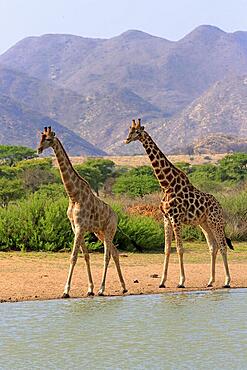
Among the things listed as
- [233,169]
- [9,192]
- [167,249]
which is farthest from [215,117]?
[167,249]

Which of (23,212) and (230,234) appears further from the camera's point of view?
(230,234)

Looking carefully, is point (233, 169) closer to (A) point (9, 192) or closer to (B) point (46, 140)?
(A) point (9, 192)

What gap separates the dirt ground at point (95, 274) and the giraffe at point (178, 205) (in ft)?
1.97

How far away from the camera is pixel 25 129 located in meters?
138

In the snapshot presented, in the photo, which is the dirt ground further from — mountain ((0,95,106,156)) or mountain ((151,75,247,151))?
mountain ((151,75,247,151))

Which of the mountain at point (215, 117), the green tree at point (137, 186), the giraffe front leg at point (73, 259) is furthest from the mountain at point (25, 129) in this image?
the giraffe front leg at point (73, 259)

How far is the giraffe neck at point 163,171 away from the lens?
13906 mm

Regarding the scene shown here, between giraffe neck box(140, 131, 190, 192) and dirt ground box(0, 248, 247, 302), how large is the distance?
1515mm

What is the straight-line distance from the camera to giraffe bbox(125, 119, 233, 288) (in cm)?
1366

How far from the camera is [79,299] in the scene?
12.3 m

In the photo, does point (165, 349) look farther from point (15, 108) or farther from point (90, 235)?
point (15, 108)

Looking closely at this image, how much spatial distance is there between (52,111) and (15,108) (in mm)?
38440

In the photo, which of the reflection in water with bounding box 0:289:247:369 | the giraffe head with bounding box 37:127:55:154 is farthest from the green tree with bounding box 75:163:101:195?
the reflection in water with bounding box 0:289:247:369

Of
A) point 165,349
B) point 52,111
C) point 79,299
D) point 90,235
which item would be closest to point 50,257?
point 90,235
